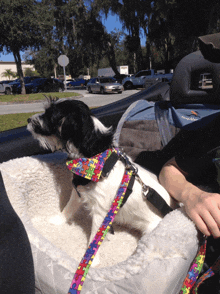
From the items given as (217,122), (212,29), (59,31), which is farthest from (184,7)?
(59,31)

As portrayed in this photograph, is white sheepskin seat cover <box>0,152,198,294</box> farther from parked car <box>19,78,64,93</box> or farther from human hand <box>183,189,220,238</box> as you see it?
parked car <box>19,78,64,93</box>

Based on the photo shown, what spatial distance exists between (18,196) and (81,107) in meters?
0.84

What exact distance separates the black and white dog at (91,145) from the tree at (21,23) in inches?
671

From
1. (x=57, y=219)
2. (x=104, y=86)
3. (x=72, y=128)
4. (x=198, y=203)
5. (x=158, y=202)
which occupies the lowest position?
(x=57, y=219)

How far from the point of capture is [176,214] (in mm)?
1295

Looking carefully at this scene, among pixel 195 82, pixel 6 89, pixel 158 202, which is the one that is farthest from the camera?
pixel 6 89

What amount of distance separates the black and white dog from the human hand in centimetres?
39

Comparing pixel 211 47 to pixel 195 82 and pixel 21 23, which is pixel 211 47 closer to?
pixel 195 82

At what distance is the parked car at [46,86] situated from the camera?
71.1 feet

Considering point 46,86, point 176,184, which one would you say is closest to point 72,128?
point 176,184

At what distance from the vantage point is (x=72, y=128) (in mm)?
1704

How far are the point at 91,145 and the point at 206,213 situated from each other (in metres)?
0.91

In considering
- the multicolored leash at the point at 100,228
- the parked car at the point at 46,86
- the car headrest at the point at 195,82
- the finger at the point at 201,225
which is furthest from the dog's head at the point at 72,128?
the parked car at the point at 46,86

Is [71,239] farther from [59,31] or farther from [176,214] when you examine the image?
[59,31]
